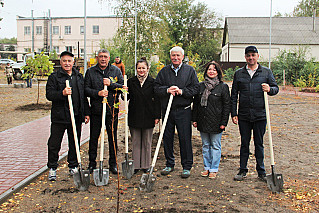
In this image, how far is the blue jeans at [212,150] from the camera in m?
5.25

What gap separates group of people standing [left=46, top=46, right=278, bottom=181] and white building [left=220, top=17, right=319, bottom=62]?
36931 mm

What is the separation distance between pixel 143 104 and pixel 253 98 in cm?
170

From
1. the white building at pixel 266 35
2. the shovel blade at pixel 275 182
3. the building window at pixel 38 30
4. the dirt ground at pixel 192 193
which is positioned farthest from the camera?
the building window at pixel 38 30

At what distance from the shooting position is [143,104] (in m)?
5.34

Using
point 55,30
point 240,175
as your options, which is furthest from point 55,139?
point 55,30

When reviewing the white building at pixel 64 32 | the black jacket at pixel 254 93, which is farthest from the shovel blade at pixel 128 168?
the white building at pixel 64 32

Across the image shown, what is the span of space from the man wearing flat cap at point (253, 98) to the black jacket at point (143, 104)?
4.15 ft

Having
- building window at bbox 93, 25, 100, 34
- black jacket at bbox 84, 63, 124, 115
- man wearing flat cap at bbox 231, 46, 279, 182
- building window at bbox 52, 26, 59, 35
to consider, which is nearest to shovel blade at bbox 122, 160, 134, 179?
black jacket at bbox 84, 63, 124, 115

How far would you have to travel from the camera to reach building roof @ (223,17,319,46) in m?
42.2

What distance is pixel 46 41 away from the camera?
54.7 m

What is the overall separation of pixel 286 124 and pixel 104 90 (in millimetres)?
7453

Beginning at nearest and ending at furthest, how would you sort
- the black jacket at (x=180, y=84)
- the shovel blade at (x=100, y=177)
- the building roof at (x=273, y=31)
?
the shovel blade at (x=100, y=177), the black jacket at (x=180, y=84), the building roof at (x=273, y=31)

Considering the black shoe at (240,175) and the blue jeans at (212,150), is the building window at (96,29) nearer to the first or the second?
the blue jeans at (212,150)

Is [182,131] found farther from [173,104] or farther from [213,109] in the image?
[213,109]
